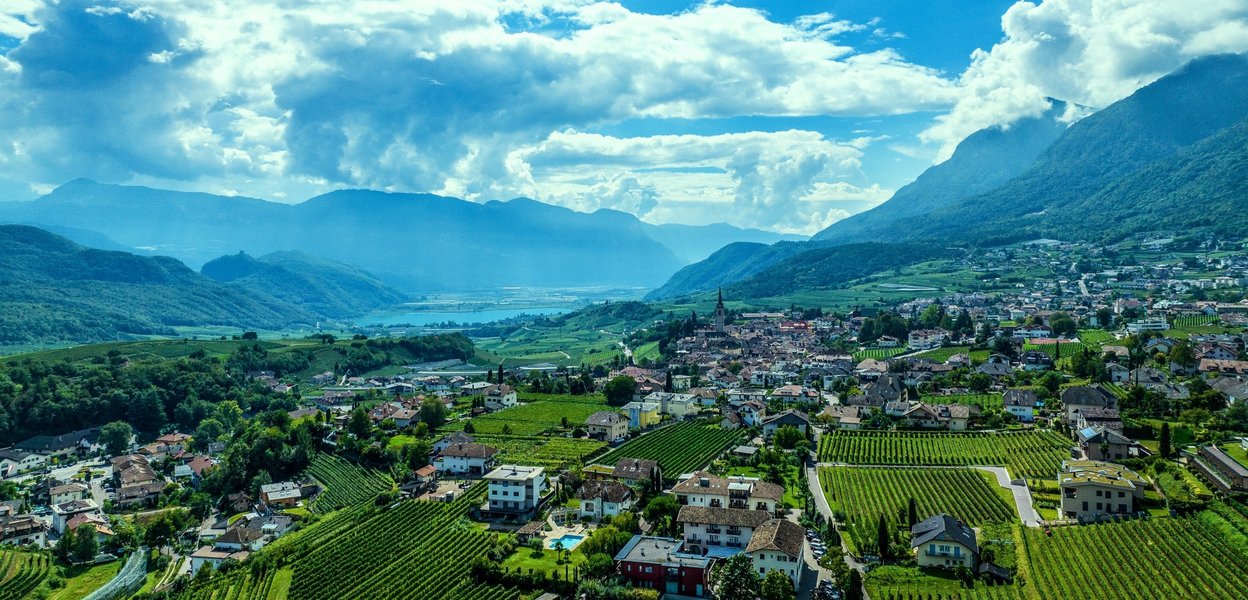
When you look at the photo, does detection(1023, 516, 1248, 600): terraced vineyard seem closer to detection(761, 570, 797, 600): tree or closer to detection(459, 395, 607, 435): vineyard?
detection(761, 570, 797, 600): tree

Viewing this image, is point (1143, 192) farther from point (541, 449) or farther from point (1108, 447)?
point (541, 449)

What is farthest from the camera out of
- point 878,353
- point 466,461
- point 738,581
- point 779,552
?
point 878,353

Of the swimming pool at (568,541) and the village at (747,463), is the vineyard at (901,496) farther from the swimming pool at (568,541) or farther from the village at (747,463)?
the swimming pool at (568,541)

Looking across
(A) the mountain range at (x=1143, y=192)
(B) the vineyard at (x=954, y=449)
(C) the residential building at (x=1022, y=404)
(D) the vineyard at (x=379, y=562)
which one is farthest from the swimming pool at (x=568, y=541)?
(A) the mountain range at (x=1143, y=192)

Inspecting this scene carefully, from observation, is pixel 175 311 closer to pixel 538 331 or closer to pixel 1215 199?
pixel 538 331

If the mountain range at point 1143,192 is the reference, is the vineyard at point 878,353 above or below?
below

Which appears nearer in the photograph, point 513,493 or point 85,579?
point 513,493

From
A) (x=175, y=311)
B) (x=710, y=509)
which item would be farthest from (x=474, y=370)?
(x=175, y=311)

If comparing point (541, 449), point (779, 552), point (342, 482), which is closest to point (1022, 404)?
point (541, 449)
